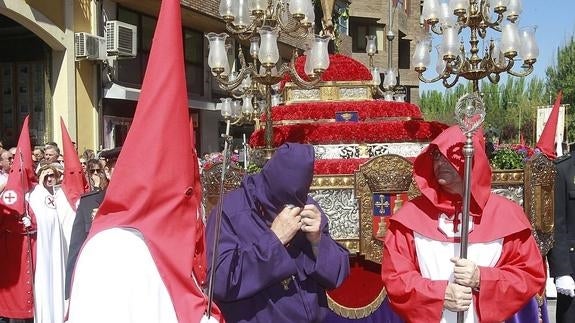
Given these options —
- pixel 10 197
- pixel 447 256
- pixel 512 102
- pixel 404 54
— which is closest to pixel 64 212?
pixel 10 197

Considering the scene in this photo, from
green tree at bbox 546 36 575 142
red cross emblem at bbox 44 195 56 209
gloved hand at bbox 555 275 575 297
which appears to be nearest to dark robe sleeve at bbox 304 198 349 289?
gloved hand at bbox 555 275 575 297

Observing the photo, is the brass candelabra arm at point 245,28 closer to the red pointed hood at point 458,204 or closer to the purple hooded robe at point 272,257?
the red pointed hood at point 458,204

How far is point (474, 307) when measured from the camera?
3252 millimetres

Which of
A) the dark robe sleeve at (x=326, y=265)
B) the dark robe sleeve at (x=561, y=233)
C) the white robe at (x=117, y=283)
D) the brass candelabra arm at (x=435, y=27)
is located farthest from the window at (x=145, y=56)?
the white robe at (x=117, y=283)

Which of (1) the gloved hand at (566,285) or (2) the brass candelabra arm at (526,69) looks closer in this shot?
(1) the gloved hand at (566,285)

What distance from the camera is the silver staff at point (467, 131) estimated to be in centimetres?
290

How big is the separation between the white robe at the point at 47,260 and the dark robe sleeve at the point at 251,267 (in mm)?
3858

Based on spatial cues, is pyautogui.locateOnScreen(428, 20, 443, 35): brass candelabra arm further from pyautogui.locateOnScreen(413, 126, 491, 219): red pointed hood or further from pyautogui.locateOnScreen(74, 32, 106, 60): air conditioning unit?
pyautogui.locateOnScreen(74, 32, 106, 60): air conditioning unit

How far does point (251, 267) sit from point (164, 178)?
0.94 m

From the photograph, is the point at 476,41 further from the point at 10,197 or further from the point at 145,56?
the point at 145,56

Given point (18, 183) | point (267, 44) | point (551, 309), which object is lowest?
point (551, 309)

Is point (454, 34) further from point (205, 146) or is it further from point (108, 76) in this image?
point (205, 146)

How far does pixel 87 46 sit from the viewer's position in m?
13.7

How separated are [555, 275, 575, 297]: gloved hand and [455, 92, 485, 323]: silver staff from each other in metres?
2.30
